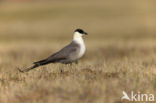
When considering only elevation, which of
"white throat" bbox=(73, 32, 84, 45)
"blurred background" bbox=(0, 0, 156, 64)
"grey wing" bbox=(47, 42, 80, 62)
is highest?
"blurred background" bbox=(0, 0, 156, 64)

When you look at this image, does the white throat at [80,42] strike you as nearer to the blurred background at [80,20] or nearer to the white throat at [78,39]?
the white throat at [78,39]

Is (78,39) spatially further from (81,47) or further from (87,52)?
(87,52)

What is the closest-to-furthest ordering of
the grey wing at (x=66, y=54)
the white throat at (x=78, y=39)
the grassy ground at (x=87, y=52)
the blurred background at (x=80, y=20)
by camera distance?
the grassy ground at (x=87, y=52), the grey wing at (x=66, y=54), the white throat at (x=78, y=39), the blurred background at (x=80, y=20)

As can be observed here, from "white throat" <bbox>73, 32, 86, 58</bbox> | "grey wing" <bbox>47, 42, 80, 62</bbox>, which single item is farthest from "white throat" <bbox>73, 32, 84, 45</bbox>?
"grey wing" <bbox>47, 42, 80, 62</bbox>

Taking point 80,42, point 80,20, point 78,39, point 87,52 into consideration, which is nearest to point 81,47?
point 80,42

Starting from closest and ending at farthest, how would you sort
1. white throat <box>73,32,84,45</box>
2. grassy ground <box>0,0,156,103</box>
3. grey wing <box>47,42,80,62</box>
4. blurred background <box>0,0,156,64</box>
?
grassy ground <box>0,0,156,103</box>, grey wing <box>47,42,80,62</box>, white throat <box>73,32,84,45</box>, blurred background <box>0,0,156,64</box>

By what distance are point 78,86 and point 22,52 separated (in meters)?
12.2

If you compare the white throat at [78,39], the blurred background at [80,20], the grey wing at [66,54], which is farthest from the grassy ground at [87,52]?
the white throat at [78,39]

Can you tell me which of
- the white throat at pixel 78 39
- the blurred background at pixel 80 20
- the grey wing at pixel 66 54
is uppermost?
the blurred background at pixel 80 20

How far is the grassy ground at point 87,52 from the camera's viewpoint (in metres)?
6.80

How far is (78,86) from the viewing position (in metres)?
6.89

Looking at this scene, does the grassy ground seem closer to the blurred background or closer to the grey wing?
the blurred background

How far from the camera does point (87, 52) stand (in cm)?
2030

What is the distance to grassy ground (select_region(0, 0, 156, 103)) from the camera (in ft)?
22.3
